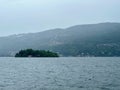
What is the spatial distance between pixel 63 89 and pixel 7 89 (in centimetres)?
1005

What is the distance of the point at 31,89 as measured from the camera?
53.6 metres

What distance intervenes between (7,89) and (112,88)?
18.5 metres

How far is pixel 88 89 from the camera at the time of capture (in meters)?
52.6

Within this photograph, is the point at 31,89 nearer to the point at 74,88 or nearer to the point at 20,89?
the point at 20,89

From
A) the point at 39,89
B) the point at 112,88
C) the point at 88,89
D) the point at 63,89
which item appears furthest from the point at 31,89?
the point at 112,88

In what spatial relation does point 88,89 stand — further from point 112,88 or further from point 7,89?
point 7,89

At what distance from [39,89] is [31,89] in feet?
4.93

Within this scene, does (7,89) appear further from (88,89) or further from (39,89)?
(88,89)

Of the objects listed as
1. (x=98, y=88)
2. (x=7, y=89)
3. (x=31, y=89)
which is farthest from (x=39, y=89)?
(x=98, y=88)

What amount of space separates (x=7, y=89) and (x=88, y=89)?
14355mm

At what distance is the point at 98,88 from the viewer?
175 feet

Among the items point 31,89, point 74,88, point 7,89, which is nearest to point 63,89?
point 74,88

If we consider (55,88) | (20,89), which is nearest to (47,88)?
(55,88)

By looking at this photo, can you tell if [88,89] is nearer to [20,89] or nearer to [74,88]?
[74,88]
